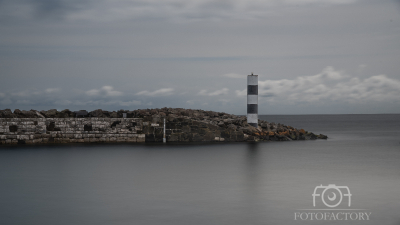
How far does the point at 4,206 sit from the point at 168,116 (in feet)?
22.5

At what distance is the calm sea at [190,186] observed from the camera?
11.9 ft

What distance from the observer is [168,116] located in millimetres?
10703

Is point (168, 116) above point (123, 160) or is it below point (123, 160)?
above

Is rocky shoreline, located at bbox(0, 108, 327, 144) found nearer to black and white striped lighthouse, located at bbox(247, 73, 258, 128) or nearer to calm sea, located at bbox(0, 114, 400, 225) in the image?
black and white striped lighthouse, located at bbox(247, 73, 258, 128)

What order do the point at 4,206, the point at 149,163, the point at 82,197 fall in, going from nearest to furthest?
the point at 4,206
the point at 82,197
the point at 149,163

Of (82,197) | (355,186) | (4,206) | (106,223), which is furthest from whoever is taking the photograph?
(355,186)

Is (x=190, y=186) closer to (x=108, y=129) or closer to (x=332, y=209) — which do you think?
(x=332, y=209)

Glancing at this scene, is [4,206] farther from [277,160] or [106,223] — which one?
[277,160]

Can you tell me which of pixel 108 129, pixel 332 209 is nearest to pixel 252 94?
pixel 108 129

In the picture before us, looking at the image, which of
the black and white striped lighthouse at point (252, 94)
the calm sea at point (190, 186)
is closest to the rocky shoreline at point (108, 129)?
the black and white striped lighthouse at point (252, 94)

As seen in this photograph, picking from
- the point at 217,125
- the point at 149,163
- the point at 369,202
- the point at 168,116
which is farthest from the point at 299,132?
the point at 369,202

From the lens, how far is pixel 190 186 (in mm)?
4891

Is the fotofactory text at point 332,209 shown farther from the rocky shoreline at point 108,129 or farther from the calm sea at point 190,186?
the rocky shoreline at point 108,129

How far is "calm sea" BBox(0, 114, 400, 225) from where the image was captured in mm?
3633
